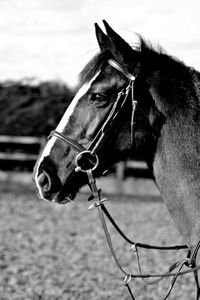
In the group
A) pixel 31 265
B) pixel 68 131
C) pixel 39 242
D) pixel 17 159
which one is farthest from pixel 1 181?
pixel 68 131

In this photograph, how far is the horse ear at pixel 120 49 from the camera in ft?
12.4

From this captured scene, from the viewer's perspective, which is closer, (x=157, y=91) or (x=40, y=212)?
(x=157, y=91)

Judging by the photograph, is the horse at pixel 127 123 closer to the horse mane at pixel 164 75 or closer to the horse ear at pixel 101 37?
the horse mane at pixel 164 75

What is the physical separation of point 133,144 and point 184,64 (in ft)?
2.11

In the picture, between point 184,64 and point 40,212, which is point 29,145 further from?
point 184,64

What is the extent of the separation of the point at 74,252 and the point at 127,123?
252 inches

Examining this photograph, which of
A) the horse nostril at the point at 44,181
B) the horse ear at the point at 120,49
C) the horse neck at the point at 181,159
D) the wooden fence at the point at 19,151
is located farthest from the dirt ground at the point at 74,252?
the wooden fence at the point at 19,151

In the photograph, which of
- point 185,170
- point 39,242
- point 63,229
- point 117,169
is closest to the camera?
point 185,170

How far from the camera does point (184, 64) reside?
3902mm

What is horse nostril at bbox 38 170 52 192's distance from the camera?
3.82m

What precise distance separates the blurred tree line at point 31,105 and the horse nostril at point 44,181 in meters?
15.5

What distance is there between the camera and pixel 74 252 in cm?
990

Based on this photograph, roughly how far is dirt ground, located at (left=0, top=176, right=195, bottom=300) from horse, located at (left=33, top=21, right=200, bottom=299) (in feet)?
1.42

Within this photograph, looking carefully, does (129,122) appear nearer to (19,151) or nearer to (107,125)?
(107,125)
